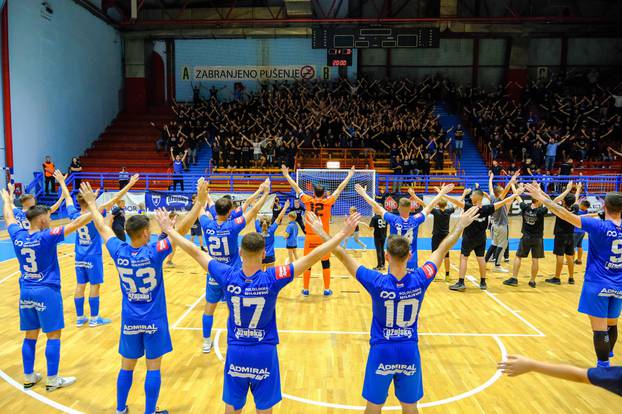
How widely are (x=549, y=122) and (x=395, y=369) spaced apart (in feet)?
94.5

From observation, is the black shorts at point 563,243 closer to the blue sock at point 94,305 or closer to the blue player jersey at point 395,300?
the blue player jersey at point 395,300

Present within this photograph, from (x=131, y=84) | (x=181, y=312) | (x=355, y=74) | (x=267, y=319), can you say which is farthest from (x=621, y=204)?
(x=131, y=84)

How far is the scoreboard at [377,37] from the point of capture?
22609 millimetres

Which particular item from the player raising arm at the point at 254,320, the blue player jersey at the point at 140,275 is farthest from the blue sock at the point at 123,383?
the player raising arm at the point at 254,320

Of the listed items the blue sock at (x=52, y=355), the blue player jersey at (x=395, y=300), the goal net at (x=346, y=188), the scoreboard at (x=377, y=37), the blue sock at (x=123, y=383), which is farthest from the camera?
the scoreboard at (x=377, y=37)

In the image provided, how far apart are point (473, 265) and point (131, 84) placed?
1088 inches

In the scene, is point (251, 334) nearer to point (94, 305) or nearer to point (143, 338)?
point (143, 338)

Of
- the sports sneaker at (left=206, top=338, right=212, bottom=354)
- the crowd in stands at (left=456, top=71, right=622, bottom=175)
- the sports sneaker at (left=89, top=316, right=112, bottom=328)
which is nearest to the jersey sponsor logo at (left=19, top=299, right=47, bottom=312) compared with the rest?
the sports sneaker at (left=206, top=338, right=212, bottom=354)

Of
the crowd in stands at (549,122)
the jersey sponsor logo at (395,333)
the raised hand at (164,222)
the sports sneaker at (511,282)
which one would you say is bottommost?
the sports sneaker at (511,282)

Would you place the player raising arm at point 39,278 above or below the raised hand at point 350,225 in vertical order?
below

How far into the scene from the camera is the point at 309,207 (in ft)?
32.1

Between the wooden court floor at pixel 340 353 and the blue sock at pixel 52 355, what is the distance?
1.04 feet

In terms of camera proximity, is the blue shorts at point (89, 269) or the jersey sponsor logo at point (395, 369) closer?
the jersey sponsor logo at point (395, 369)

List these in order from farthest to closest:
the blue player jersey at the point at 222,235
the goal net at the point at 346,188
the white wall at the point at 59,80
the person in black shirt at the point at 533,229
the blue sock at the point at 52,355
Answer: the white wall at the point at 59,80 → the goal net at the point at 346,188 → the person in black shirt at the point at 533,229 → the blue player jersey at the point at 222,235 → the blue sock at the point at 52,355
